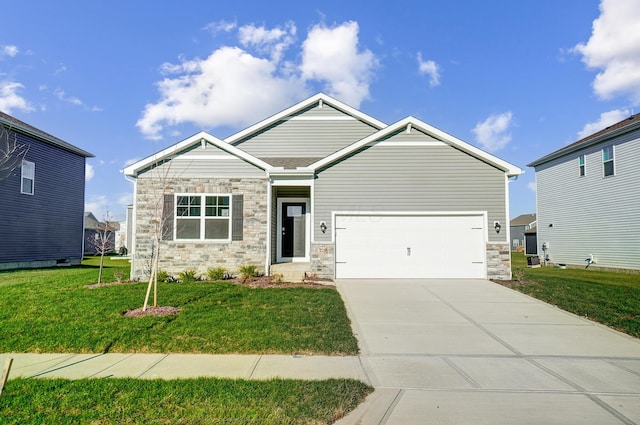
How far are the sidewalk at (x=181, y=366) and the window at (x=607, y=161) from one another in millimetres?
17865

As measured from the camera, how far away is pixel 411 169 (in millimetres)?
12227

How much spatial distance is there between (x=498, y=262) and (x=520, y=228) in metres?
43.3

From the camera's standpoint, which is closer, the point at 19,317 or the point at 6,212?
the point at 19,317

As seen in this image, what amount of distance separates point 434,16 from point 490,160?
5.90m

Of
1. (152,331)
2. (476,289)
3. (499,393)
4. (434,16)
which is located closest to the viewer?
(499,393)

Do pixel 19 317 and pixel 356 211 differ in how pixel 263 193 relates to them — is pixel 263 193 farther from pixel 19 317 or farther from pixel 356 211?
pixel 19 317

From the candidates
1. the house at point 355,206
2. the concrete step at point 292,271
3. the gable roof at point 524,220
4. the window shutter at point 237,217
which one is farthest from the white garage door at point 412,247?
the gable roof at point 524,220

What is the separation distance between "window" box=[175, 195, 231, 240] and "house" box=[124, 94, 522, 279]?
1.3 inches

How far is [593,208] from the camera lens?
59.3 ft

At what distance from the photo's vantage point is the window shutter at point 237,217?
1191 cm

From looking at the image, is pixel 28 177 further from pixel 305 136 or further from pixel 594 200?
pixel 594 200

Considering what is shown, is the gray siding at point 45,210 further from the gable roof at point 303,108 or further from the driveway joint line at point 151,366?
the driveway joint line at point 151,366

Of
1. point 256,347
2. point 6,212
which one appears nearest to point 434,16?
point 256,347

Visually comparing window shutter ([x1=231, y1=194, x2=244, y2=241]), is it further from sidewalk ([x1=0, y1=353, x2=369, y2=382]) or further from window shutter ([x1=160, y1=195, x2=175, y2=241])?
sidewalk ([x1=0, y1=353, x2=369, y2=382])
